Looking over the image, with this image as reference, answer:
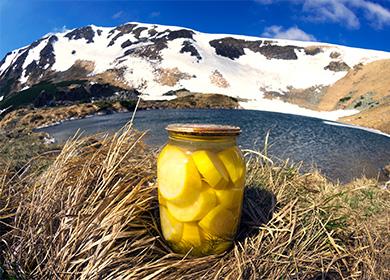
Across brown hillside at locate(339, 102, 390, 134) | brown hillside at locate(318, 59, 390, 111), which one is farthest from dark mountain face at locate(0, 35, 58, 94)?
brown hillside at locate(339, 102, 390, 134)

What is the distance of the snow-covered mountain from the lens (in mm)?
71375

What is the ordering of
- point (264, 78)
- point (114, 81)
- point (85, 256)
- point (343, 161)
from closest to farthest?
point (85, 256) → point (343, 161) → point (114, 81) → point (264, 78)

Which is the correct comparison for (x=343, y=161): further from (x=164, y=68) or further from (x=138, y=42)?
(x=138, y=42)

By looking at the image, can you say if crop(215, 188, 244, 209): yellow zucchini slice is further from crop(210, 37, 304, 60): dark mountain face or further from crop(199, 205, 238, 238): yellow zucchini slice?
crop(210, 37, 304, 60): dark mountain face

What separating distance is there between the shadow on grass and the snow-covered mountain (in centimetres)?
5662

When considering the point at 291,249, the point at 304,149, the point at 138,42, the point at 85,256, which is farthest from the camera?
the point at 138,42

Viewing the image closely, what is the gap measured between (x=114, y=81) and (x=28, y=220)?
72.4 m

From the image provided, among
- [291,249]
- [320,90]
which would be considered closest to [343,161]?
[291,249]

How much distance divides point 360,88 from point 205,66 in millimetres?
32456

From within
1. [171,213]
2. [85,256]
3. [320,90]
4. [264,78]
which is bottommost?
[85,256]

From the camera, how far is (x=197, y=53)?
81625 mm

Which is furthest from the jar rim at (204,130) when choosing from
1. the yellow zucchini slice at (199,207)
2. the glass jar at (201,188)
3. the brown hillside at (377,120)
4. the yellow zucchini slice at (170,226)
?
the brown hillside at (377,120)

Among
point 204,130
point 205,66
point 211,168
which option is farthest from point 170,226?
point 205,66

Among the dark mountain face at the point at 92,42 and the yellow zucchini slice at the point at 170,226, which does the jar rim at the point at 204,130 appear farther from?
the dark mountain face at the point at 92,42
